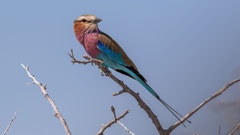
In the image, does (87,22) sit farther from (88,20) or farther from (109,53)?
(109,53)

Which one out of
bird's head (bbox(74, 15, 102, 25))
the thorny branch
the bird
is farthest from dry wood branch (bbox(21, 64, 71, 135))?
bird's head (bbox(74, 15, 102, 25))

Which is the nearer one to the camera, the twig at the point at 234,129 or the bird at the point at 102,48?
the twig at the point at 234,129

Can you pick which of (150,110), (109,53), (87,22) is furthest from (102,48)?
(150,110)

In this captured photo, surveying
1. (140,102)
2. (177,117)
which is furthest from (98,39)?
(177,117)

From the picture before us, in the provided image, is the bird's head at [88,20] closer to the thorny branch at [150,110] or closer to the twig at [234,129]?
the thorny branch at [150,110]

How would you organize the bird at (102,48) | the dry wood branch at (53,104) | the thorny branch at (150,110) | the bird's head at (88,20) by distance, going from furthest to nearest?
the bird's head at (88,20) → the bird at (102,48) → the thorny branch at (150,110) → the dry wood branch at (53,104)

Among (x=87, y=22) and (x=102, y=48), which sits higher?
(x=87, y=22)

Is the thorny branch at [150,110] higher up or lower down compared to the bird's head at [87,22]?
lower down

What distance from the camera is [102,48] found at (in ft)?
13.9

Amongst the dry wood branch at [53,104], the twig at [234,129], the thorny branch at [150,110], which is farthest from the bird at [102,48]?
the twig at [234,129]

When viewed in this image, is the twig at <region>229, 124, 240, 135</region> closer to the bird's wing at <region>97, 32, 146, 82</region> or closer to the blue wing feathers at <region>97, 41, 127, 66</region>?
the bird's wing at <region>97, 32, 146, 82</region>

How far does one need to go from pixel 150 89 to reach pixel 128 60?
0.83 metres

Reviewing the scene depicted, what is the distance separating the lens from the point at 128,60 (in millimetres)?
4285

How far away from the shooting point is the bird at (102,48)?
165 inches
